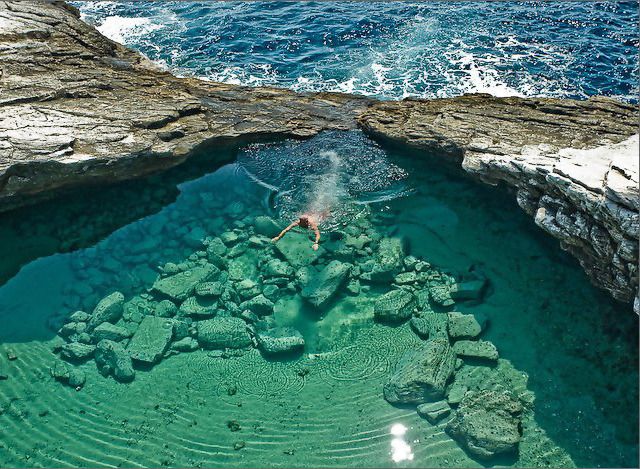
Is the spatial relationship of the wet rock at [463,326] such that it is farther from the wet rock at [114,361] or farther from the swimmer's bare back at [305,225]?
the wet rock at [114,361]

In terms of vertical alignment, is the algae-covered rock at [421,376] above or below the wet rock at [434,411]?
above

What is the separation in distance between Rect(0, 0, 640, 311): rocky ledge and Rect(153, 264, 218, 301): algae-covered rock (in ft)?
8.83

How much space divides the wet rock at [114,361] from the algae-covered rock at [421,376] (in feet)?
14.7

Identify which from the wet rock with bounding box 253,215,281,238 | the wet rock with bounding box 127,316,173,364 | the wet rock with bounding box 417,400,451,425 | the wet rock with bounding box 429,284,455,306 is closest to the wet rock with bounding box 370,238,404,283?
the wet rock with bounding box 429,284,455,306

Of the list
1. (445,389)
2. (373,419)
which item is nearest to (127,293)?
(373,419)

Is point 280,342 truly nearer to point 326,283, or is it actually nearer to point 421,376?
point 326,283

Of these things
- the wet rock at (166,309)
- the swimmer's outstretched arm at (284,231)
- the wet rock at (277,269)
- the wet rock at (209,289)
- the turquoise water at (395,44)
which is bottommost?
the wet rock at (166,309)

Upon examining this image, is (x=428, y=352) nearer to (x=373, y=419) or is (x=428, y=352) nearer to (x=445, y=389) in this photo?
(x=445, y=389)

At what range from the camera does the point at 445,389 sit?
8.98 meters

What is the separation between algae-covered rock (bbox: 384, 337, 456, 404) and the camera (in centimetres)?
883

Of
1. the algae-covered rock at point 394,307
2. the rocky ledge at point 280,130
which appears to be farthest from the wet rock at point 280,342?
the rocky ledge at point 280,130

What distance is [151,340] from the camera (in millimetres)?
9867

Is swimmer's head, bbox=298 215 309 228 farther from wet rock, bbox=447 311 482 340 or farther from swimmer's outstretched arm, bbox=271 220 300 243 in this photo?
wet rock, bbox=447 311 482 340

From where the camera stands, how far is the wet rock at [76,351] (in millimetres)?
9672
